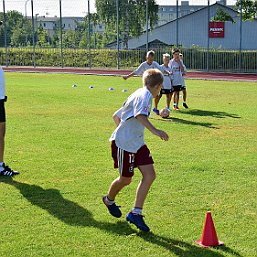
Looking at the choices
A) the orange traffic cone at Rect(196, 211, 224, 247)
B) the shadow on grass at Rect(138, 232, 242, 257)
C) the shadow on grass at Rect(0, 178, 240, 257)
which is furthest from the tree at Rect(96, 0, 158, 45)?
the orange traffic cone at Rect(196, 211, 224, 247)

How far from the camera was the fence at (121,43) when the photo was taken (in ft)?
121

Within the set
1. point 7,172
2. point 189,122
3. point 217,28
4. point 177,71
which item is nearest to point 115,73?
point 217,28

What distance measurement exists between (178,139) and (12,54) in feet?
119

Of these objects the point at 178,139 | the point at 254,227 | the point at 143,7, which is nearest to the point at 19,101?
the point at 178,139

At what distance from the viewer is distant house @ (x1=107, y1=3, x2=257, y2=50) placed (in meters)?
40.2

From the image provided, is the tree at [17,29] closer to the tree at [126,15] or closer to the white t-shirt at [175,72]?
the tree at [126,15]

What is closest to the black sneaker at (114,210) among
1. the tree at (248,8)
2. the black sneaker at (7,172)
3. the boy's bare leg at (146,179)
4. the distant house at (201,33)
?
the boy's bare leg at (146,179)

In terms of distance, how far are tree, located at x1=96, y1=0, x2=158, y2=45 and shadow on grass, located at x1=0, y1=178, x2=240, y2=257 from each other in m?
37.0

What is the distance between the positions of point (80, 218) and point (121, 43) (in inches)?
1426

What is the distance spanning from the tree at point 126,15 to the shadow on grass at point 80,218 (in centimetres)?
3696

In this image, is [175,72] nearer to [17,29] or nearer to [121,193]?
[121,193]

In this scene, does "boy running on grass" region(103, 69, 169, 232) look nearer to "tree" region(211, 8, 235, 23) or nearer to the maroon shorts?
the maroon shorts

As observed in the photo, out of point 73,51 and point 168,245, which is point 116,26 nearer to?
point 73,51

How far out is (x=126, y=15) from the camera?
145 feet
